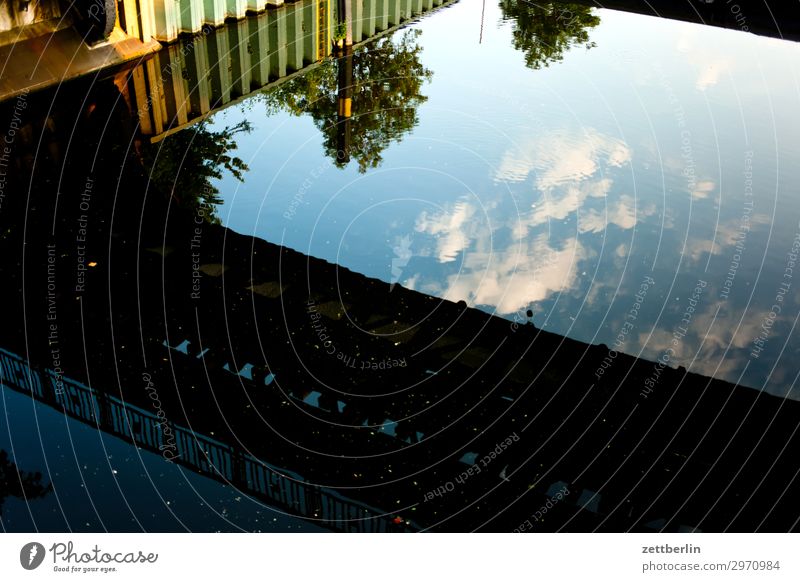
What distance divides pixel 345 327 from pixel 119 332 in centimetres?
380

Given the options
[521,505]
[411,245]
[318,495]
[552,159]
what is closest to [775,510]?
[521,505]

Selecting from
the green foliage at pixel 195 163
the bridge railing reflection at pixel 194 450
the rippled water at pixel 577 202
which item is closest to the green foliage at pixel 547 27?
the rippled water at pixel 577 202

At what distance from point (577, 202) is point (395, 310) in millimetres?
6360

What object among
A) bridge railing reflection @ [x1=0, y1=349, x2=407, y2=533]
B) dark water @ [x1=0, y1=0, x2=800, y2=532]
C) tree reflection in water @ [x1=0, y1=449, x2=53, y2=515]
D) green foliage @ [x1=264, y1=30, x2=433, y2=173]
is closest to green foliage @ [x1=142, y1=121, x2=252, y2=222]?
dark water @ [x1=0, y1=0, x2=800, y2=532]

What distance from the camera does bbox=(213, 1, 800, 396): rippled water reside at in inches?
607

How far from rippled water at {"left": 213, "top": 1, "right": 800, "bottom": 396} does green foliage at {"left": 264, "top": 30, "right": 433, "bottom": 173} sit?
0.30 feet

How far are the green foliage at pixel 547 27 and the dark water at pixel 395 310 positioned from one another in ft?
16.6

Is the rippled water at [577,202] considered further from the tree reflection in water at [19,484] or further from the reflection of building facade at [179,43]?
the tree reflection in water at [19,484]

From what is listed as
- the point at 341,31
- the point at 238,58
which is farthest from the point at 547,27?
the point at 238,58

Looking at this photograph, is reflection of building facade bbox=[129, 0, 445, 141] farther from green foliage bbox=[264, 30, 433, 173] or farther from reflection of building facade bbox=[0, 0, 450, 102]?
green foliage bbox=[264, 30, 433, 173]

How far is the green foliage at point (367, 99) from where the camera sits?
22203 millimetres

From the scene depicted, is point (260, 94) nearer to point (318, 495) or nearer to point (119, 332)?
point (119, 332)

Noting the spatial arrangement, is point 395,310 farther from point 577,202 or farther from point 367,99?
point 367,99

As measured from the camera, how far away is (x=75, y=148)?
20953mm
